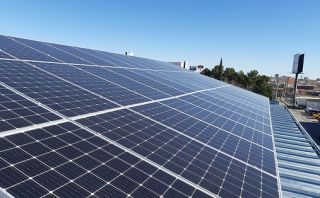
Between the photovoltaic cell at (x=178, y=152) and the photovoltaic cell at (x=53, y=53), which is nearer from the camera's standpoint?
the photovoltaic cell at (x=178, y=152)

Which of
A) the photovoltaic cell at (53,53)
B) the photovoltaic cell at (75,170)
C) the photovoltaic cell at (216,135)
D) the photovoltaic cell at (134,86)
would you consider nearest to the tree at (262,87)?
the photovoltaic cell at (53,53)

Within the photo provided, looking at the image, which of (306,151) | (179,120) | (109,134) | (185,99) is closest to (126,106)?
Answer: (179,120)

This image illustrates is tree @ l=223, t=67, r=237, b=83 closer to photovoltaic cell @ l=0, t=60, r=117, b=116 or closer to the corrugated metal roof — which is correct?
the corrugated metal roof

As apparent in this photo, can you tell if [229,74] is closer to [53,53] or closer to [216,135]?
[53,53]

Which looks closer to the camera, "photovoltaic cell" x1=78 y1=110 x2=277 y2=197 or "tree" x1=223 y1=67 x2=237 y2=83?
"photovoltaic cell" x1=78 y1=110 x2=277 y2=197

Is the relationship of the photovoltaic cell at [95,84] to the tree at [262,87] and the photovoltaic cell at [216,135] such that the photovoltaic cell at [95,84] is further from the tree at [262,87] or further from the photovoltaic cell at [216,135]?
the tree at [262,87]

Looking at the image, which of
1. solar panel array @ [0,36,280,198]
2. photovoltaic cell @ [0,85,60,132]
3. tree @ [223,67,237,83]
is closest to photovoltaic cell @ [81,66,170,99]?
solar panel array @ [0,36,280,198]
